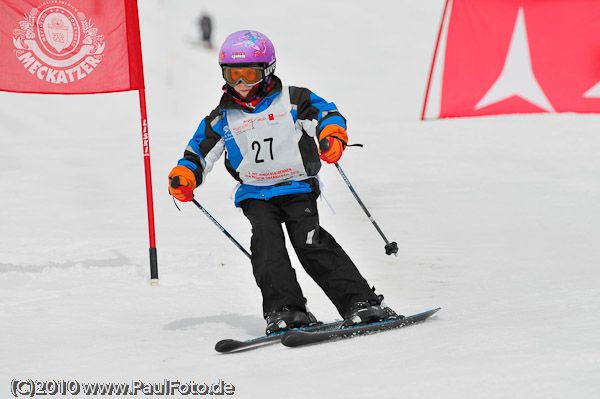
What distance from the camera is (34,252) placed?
692 centimetres

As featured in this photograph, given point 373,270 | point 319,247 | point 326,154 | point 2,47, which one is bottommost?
point 373,270

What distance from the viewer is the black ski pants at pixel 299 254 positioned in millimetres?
4410

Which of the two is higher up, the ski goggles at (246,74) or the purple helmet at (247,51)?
the purple helmet at (247,51)

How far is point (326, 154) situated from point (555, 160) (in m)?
7.01

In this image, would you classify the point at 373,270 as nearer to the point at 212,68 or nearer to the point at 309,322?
the point at 309,322

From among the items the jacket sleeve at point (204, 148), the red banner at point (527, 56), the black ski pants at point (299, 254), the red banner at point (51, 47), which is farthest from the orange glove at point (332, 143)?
the red banner at point (527, 56)

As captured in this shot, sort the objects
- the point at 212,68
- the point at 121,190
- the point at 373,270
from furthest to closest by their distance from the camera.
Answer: the point at 212,68 < the point at 121,190 < the point at 373,270

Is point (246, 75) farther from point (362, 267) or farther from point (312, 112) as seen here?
point (362, 267)

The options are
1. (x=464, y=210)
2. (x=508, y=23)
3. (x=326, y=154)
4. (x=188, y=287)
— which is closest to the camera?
(x=326, y=154)

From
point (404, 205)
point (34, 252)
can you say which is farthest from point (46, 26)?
point (404, 205)

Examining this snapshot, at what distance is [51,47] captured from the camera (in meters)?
6.17

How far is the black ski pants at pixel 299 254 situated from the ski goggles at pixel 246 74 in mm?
658

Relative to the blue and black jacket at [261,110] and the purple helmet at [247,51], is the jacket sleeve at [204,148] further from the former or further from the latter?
the purple helmet at [247,51]

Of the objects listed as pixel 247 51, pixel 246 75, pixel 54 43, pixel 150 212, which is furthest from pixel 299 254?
pixel 54 43
